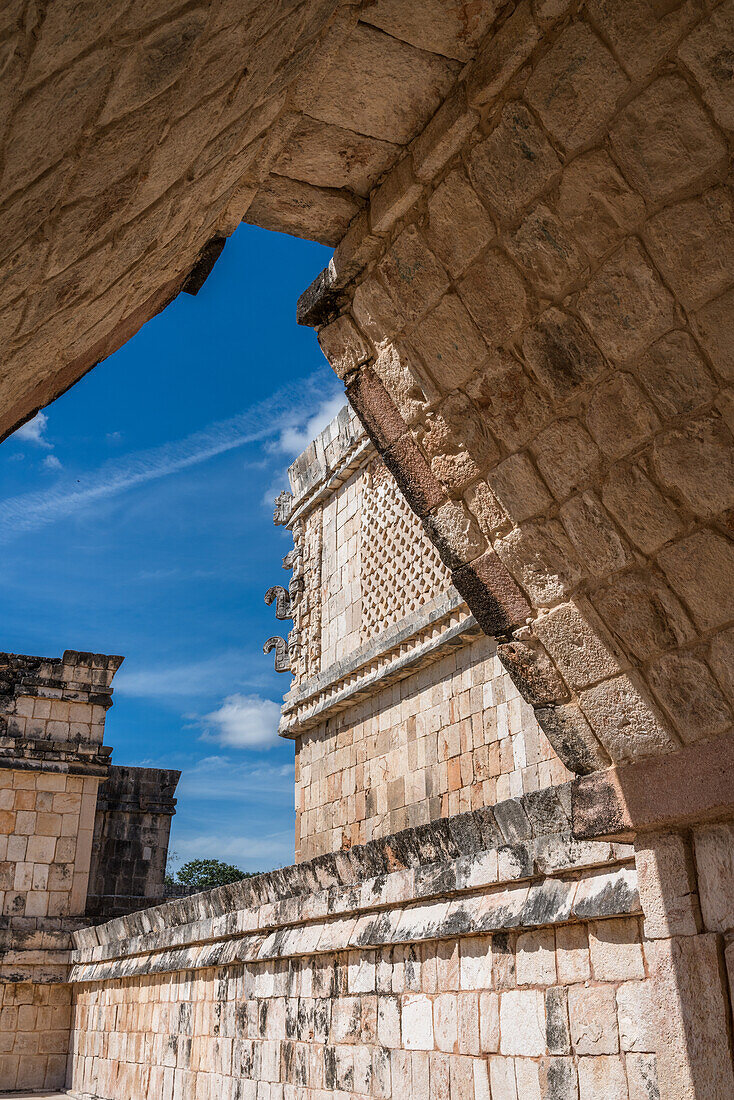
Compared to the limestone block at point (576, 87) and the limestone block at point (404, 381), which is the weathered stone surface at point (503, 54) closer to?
the limestone block at point (576, 87)

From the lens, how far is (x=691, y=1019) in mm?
2992

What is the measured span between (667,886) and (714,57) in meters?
2.59

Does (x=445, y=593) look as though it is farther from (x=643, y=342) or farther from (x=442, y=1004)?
(x=643, y=342)

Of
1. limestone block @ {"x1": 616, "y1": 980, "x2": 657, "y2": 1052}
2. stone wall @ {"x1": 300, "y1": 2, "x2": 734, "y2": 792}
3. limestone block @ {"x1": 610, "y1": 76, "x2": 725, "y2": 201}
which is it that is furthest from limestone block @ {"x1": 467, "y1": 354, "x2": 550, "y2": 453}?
limestone block @ {"x1": 616, "y1": 980, "x2": 657, "y2": 1052}

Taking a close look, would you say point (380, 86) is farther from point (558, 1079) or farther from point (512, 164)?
point (558, 1079)

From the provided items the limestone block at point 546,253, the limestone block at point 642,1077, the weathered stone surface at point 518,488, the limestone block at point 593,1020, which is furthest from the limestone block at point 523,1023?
the limestone block at point 546,253

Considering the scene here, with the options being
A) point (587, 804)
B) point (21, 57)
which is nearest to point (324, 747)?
point (587, 804)

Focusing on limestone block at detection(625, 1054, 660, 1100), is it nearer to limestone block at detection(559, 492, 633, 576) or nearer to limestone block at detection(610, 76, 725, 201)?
limestone block at detection(559, 492, 633, 576)

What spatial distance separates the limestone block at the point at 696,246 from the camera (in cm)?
247

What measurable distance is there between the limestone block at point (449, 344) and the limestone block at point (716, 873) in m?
1.80

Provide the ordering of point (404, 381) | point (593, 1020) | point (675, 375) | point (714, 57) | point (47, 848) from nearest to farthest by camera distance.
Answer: point (714, 57)
point (675, 375)
point (593, 1020)
point (404, 381)
point (47, 848)

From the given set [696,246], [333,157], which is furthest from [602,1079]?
[333,157]

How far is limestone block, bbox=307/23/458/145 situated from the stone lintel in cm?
230

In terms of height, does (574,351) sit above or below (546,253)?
below
